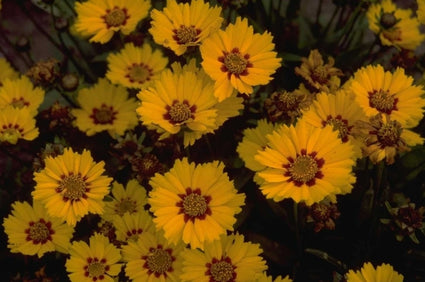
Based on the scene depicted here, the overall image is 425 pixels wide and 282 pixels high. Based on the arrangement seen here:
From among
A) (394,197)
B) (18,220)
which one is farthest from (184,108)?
(394,197)

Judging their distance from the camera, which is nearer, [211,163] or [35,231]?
[211,163]

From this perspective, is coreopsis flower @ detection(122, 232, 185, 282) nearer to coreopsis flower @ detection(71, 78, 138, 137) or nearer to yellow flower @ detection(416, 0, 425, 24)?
coreopsis flower @ detection(71, 78, 138, 137)

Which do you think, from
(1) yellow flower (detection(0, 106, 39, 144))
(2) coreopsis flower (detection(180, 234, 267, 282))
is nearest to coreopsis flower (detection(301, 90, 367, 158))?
(2) coreopsis flower (detection(180, 234, 267, 282))

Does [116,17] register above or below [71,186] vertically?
above

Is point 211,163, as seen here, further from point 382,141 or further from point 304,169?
point 382,141

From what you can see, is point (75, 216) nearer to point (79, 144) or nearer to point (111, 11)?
point (79, 144)

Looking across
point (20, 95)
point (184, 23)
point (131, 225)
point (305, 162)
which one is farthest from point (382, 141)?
point (20, 95)
